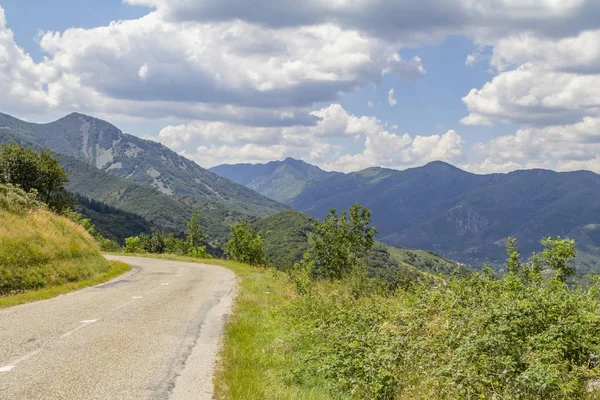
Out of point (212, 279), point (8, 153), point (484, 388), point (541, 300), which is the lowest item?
point (212, 279)

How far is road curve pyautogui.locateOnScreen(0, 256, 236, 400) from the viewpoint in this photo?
28.6ft

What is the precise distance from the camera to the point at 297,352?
12.8 metres

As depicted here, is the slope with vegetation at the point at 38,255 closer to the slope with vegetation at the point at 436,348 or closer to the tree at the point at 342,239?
the slope with vegetation at the point at 436,348

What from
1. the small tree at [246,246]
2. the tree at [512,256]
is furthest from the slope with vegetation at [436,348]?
the small tree at [246,246]

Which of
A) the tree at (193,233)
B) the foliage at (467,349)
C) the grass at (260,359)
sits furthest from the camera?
the tree at (193,233)

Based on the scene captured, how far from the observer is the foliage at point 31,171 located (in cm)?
4288

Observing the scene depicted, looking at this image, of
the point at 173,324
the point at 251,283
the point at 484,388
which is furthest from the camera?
the point at 251,283

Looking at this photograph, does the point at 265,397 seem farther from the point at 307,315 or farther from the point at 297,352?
the point at 307,315

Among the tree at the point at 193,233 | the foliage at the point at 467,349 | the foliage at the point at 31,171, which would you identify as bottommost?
the tree at the point at 193,233

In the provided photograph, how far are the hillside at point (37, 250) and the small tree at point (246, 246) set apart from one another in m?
39.6

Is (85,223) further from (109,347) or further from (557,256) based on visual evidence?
(557,256)

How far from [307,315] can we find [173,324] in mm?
4679

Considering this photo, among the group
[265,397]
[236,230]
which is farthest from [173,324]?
→ [236,230]

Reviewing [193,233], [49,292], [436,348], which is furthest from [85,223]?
[436,348]
